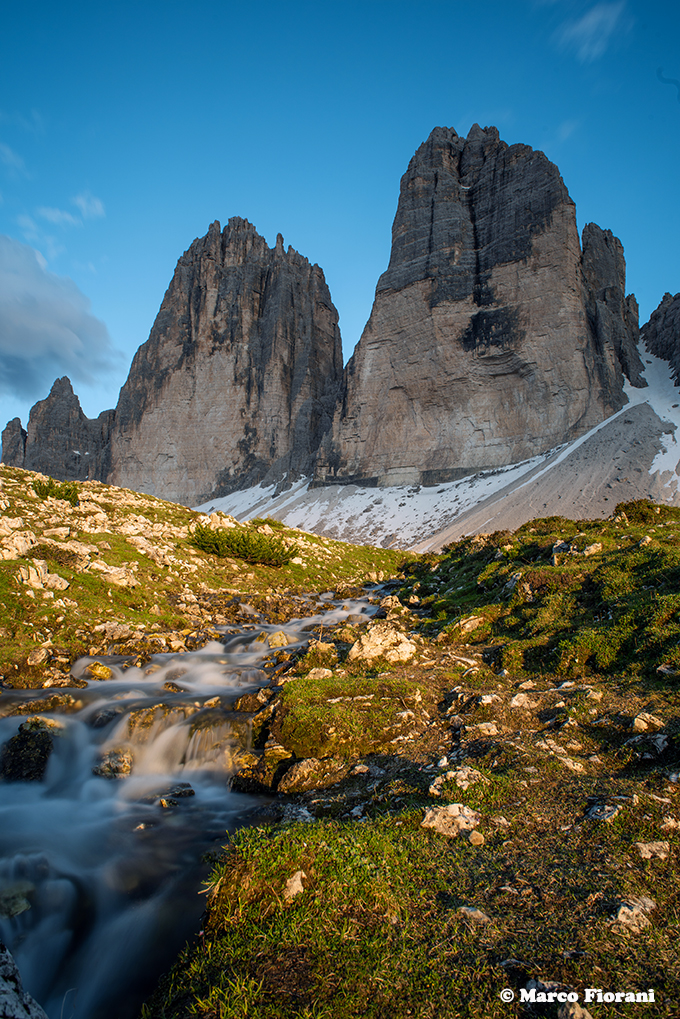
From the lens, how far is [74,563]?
42.2 ft

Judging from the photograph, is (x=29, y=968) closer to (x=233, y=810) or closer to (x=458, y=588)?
(x=233, y=810)

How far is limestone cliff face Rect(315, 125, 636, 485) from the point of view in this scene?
219 ft

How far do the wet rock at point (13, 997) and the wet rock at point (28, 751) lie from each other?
4.99 metres

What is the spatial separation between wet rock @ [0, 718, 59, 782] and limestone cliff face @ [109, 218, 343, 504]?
96.6 metres

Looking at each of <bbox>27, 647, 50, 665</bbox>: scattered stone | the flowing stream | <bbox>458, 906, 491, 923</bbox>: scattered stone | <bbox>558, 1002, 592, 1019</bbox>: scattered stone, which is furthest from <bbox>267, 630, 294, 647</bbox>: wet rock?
<bbox>558, 1002, 592, 1019</bbox>: scattered stone

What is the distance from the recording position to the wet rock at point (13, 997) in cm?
238

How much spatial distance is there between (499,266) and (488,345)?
12.6 m

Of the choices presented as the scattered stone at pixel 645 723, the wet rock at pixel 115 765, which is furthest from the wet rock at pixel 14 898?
the scattered stone at pixel 645 723

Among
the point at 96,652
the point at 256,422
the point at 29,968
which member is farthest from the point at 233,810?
the point at 256,422

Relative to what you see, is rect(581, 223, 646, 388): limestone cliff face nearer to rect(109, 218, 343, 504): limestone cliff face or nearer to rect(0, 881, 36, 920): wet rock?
rect(109, 218, 343, 504): limestone cliff face

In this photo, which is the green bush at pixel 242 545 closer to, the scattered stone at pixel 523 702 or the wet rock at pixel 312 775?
the wet rock at pixel 312 775

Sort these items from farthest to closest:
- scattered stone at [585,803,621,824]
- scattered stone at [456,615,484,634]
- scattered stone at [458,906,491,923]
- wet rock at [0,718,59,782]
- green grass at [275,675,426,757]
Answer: scattered stone at [456,615,484,634], wet rock at [0,718,59,782], green grass at [275,675,426,757], scattered stone at [585,803,621,824], scattered stone at [458,906,491,923]

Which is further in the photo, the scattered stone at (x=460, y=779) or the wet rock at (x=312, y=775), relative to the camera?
the wet rock at (x=312, y=775)

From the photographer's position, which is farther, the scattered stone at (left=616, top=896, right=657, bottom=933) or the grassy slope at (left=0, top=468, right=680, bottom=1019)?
the scattered stone at (left=616, top=896, right=657, bottom=933)
